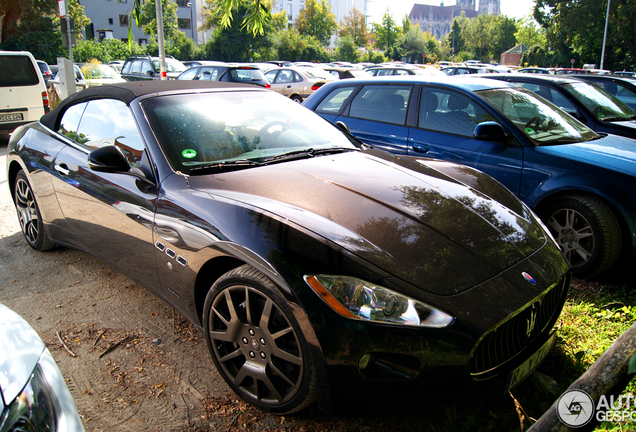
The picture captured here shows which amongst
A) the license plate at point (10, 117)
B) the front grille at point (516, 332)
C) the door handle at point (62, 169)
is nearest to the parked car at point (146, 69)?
the license plate at point (10, 117)

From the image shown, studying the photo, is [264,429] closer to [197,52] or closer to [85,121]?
[85,121]

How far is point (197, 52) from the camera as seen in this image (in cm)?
4925

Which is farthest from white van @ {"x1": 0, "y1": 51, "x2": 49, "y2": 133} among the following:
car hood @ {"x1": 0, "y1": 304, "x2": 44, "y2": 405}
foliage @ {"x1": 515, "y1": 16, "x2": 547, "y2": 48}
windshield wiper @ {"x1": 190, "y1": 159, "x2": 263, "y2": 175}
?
foliage @ {"x1": 515, "y1": 16, "x2": 547, "y2": 48}

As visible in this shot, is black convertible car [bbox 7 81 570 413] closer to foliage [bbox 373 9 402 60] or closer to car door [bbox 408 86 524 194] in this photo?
car door [bbox 408 86 524 194]

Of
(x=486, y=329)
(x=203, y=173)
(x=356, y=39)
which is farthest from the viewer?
(x=356, y=39)

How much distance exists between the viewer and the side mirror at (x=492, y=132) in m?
4.14

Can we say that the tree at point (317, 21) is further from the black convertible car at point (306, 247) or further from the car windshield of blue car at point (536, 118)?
the black convertible car at point (306, 247)

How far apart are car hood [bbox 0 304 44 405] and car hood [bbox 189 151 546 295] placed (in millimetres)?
1056

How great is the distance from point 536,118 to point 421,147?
41.8 inches

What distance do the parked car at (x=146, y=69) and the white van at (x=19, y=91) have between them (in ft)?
26.1

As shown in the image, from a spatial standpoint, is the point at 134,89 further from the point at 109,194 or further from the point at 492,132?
the point at 492,132

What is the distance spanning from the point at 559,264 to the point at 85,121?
3276 mm

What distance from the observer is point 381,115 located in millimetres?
5215

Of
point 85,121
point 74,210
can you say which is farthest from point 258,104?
point 74,210
